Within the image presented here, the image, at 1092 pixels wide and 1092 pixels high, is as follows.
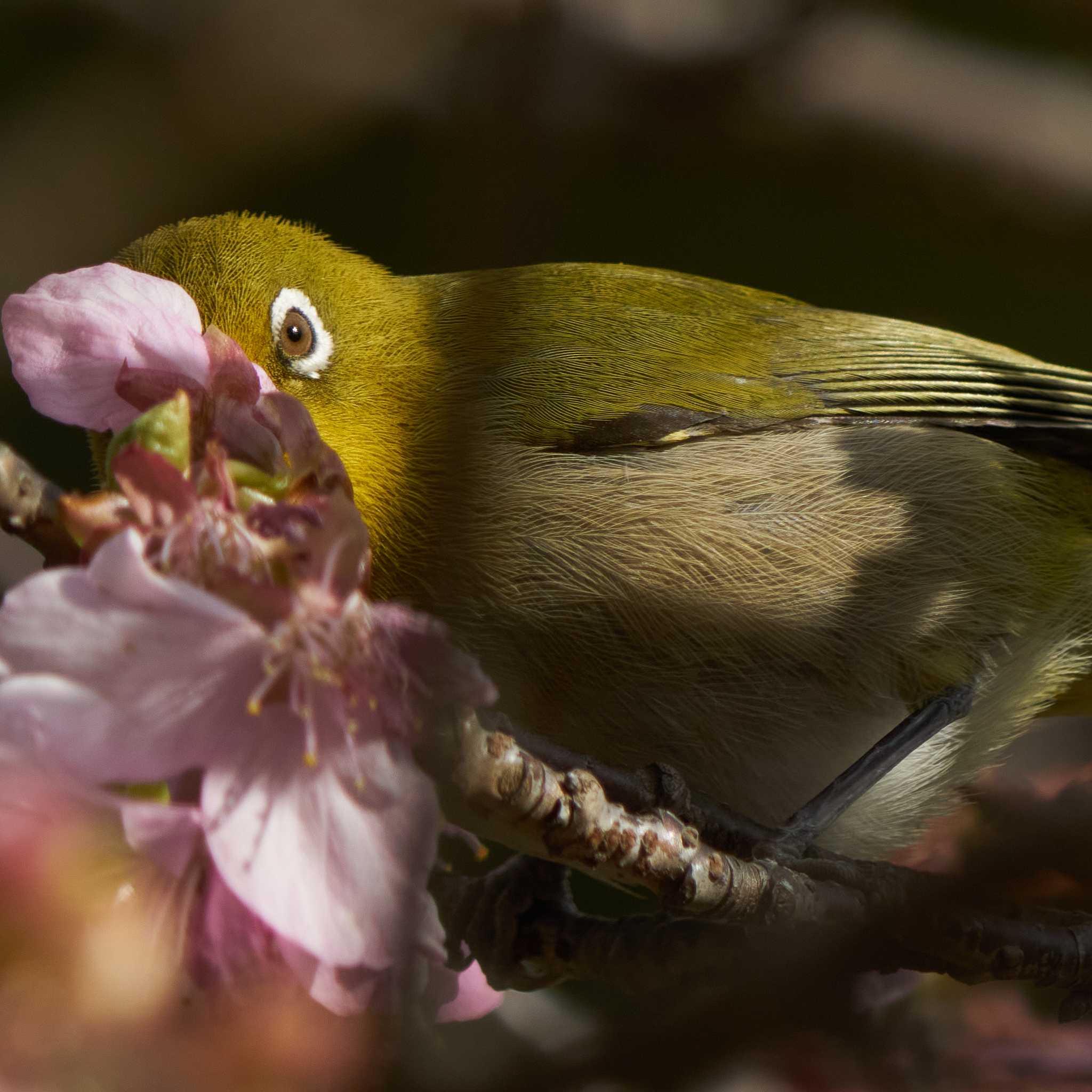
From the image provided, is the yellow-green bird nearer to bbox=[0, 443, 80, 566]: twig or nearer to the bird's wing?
the bird's wing

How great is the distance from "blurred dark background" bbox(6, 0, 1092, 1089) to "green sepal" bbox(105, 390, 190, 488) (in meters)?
0.74

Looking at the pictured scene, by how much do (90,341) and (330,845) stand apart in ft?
2.03

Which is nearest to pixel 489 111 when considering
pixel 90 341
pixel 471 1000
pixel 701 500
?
pixel 701 500

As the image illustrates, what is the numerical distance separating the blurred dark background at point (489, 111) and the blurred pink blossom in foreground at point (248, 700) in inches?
16.7

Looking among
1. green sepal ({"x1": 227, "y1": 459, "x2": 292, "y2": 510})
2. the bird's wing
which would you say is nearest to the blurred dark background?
the bird's wing

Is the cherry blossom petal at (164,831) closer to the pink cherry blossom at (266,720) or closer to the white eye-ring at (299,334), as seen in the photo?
the pink cherry blossom at (266,720)

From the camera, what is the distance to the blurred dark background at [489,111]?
283cm

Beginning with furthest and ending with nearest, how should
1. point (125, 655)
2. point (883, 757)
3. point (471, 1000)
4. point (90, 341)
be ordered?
1. point (883, 757)
2. point (471, 1000)
3. point (90, 341)
4. point (125, 655)

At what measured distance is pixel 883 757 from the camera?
2953mm

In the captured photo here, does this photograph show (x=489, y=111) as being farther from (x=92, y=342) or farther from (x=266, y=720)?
(x=266, y=720)

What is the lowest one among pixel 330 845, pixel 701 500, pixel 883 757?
pixel 883 757

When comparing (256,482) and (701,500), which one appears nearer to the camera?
(256,482)

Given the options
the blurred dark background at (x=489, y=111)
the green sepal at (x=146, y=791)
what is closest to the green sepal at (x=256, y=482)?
the green sepal at (x=146, y=791)

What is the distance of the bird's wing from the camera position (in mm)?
2967
